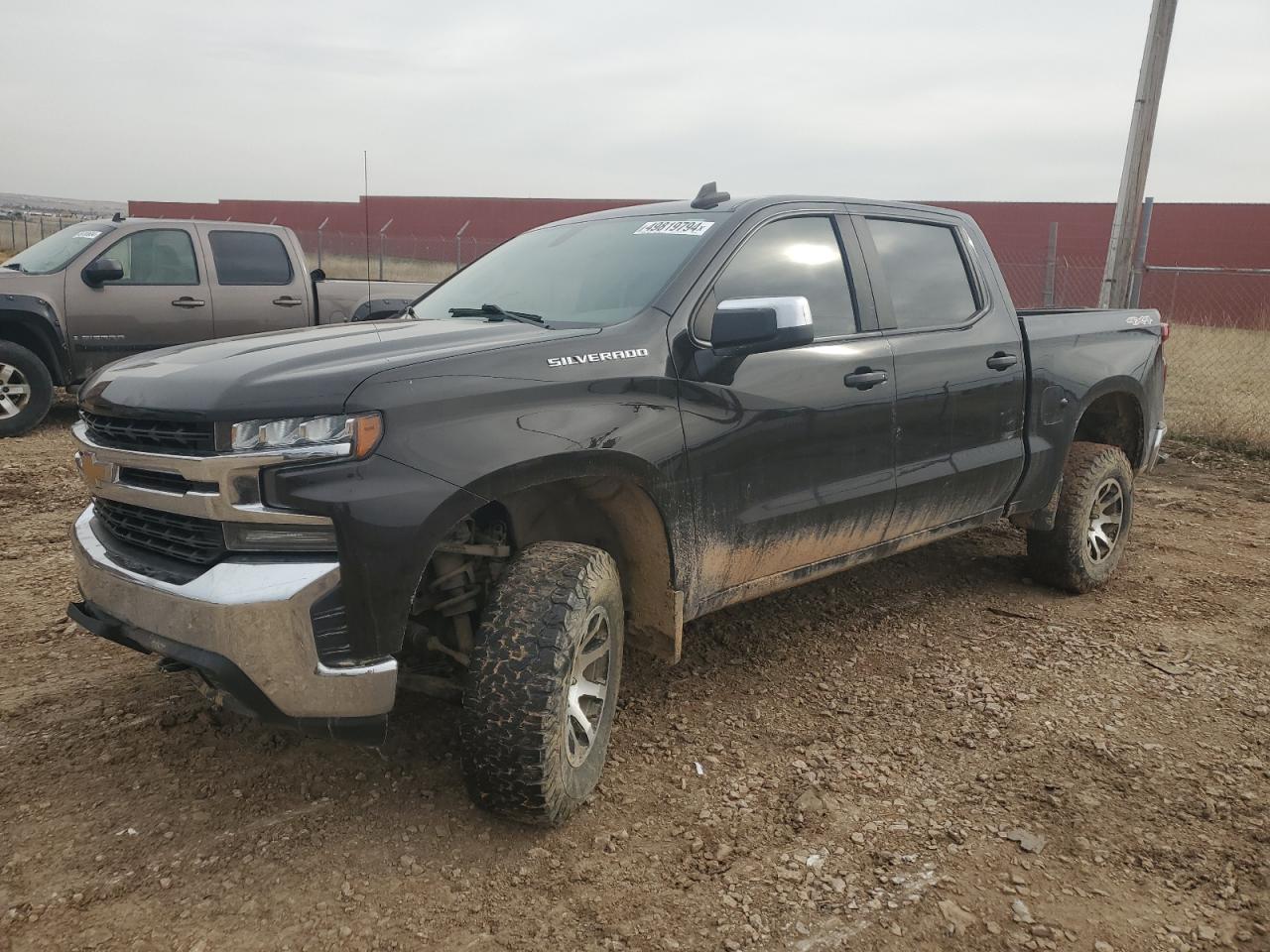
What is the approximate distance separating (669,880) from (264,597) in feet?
4.30

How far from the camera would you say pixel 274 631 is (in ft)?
7.99

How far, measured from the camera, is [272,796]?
305 centimetres

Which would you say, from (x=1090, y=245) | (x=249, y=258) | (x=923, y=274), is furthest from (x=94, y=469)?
(x=1090, y=245)

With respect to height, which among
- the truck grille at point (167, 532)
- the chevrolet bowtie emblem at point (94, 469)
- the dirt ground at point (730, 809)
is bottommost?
the dirt ground at point (730, 809)

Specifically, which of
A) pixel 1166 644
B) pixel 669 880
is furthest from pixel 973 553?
pixel 669 880

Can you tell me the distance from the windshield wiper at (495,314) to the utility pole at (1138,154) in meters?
7.47

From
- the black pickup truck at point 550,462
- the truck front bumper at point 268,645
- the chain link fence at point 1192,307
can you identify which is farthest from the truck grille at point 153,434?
the chain link fence at point 1192,307

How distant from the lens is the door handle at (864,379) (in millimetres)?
3750

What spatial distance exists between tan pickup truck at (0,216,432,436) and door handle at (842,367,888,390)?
501 cm

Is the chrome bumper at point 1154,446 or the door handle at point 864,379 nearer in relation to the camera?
the door handle at point 864,379

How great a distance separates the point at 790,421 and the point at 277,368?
67.8 inches

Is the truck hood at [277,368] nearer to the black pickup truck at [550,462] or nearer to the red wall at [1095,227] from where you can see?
the black pickup truck at [550,462]

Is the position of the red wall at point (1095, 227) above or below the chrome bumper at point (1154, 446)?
above

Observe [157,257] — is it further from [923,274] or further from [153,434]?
[923,274]
